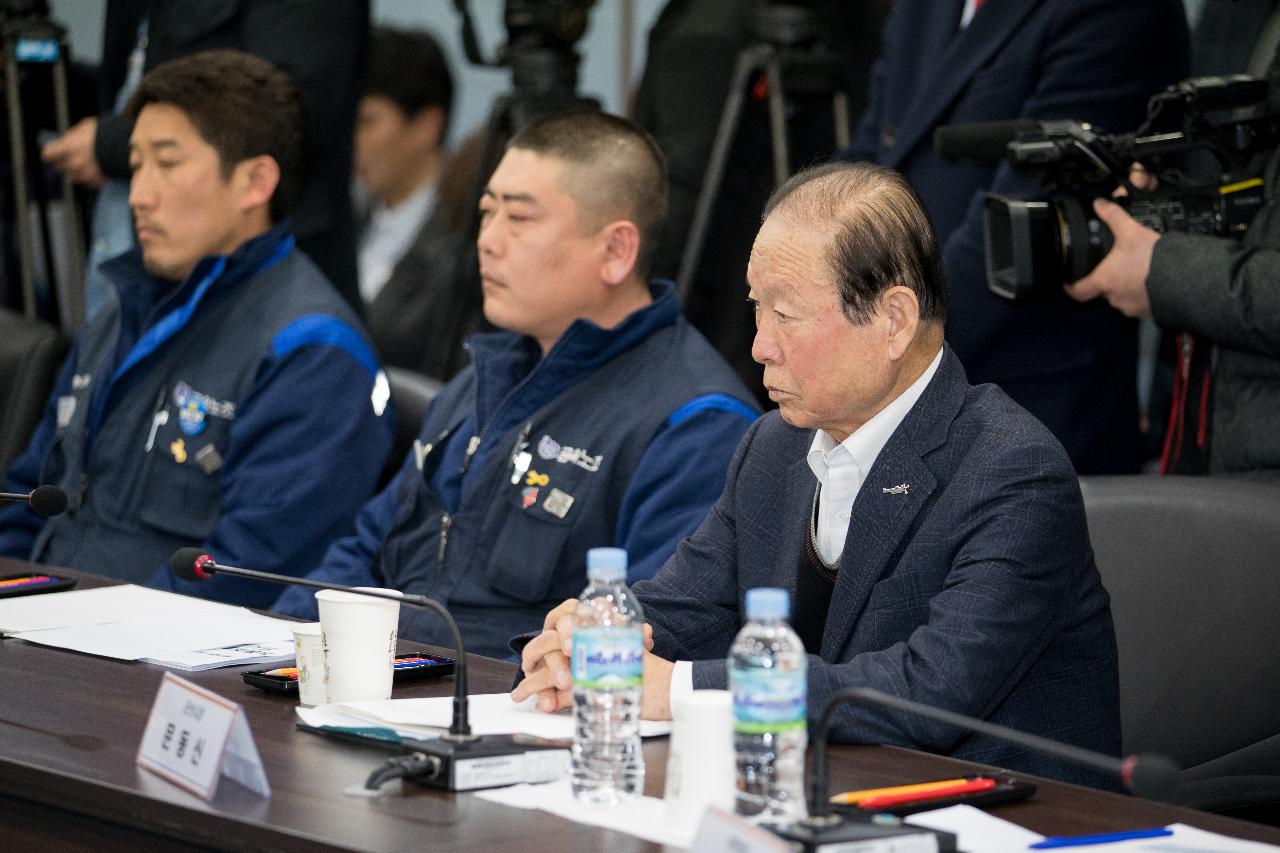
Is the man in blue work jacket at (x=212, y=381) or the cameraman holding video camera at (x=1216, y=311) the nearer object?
the cameraman holding video camera at (x=1216, y=311)

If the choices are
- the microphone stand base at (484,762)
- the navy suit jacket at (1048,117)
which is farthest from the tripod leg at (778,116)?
the microphone stand base at (484,762)

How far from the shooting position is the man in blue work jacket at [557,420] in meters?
2.60

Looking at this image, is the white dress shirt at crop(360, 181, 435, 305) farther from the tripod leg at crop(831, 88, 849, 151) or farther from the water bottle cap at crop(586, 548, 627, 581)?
the water bottle cap at crop(586, 548, 627, 581)

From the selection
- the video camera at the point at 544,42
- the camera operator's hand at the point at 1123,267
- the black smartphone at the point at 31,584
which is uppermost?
the video camera at the point at 544,42

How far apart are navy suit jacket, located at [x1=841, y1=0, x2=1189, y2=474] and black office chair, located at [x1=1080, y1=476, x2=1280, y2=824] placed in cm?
67

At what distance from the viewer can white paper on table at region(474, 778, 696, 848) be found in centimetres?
146

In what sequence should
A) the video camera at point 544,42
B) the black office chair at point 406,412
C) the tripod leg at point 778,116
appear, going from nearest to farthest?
the black office chair at point 406,412 < the tripod leg at point 778,116 < the video camera at point 544,42

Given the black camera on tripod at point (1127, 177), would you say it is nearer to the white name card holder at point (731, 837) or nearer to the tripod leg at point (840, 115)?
the tripod leg at point (840, 115)

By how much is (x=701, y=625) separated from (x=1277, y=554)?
0.68 metres

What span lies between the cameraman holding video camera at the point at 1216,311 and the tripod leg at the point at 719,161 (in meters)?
Answer: 1.35

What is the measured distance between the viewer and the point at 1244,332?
243cm

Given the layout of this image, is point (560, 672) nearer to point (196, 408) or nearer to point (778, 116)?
point (196, 408)

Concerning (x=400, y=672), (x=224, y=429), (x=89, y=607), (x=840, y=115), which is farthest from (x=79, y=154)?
(x=400, y=672)

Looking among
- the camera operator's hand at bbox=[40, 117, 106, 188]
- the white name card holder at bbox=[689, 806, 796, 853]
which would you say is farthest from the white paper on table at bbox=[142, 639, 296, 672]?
the camera operator's hand at bbox=[40, 117, 106, 188]
